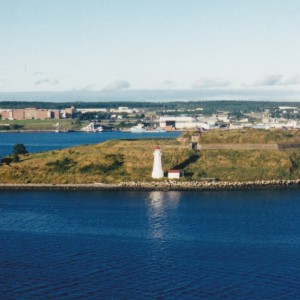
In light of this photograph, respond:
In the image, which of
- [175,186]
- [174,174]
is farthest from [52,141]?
[175,186]

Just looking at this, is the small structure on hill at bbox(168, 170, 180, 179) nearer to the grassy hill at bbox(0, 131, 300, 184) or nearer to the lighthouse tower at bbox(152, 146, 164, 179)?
the lighthouse tower at bbox(152, 146, 164, 179)

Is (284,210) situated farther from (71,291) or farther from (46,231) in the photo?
(71,291)

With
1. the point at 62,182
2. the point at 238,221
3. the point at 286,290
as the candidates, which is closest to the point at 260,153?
the point at 62,182

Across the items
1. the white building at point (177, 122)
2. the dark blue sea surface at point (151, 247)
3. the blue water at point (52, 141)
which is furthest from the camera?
the white building at point (177, 122)

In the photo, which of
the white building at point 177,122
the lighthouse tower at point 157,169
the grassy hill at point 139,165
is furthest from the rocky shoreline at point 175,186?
the white building at point 177,122

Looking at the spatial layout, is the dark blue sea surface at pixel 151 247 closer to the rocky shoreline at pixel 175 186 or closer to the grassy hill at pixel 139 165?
the rocky shoreline at pixel 175 186

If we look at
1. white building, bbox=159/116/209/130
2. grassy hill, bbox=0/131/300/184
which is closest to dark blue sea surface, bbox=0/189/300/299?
grassy hill, bbox=0/131/300/184

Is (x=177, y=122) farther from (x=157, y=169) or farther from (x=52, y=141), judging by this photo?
(x=157, y=169)
